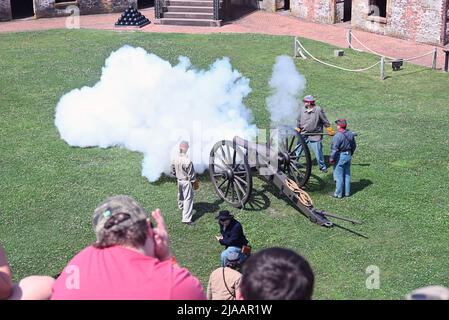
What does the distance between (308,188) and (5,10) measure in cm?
1706

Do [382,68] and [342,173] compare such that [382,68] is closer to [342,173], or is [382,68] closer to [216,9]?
[342,173]

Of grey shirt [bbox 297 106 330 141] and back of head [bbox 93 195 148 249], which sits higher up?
back of head [bbox 93 195 148 249]

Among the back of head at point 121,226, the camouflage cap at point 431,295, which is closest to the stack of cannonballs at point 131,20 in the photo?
the back of head at point 121,226

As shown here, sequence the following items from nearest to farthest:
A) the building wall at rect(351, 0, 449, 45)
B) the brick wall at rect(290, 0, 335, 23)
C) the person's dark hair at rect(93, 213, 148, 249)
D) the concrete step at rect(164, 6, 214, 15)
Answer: the person's dark hair at rect(93, 213, 148, 249)
the building wall at rect(351, 0, 449, 45)
the brick wall at rect(290, 0, 335, 23)
the concrete step at rect(164, 6, 214, 15)

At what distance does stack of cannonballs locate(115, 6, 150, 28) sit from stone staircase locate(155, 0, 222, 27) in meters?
0.55

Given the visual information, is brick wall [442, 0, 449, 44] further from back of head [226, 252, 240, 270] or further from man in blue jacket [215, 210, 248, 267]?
back of head [226, 252, 240, 270]

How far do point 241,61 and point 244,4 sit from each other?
8109 millimetres

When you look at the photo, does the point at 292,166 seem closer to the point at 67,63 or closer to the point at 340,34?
the point at 67,63

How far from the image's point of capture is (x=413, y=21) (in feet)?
69.2

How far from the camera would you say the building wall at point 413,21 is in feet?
67.0

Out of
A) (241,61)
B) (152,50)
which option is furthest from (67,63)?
(241,61)

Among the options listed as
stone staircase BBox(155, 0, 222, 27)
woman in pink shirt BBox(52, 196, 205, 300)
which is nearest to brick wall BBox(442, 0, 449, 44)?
stone staircase BBox(155, 0, 222, 27)

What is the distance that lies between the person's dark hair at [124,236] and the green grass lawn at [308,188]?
200 inches

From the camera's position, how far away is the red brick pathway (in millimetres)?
20630
